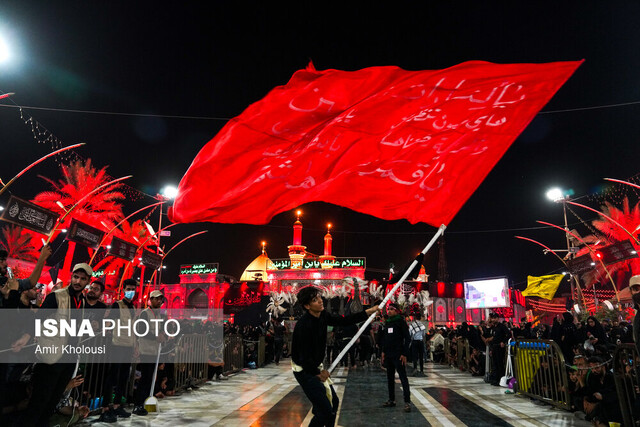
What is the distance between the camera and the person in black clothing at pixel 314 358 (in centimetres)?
452

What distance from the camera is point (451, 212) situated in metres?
6.36

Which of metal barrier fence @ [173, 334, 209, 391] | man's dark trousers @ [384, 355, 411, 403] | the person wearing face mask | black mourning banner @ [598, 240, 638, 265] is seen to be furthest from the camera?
black mourning banner @ [598, 240, 638, 265]

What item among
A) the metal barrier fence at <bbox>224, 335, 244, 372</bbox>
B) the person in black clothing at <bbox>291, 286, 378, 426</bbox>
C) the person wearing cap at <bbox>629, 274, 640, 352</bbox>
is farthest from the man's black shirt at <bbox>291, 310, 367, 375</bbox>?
the metal barrier fence at <bbox>224, 335, 244, 372</bbox>

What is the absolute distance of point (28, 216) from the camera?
1522cm

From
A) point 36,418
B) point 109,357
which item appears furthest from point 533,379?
point 36,418

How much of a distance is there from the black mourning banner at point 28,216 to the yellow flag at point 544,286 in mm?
28848

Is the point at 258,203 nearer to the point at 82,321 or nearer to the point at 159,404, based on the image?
the point at 82,321

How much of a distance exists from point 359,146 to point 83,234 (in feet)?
55.6

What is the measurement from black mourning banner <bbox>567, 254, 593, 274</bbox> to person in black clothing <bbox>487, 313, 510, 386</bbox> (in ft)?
49.2

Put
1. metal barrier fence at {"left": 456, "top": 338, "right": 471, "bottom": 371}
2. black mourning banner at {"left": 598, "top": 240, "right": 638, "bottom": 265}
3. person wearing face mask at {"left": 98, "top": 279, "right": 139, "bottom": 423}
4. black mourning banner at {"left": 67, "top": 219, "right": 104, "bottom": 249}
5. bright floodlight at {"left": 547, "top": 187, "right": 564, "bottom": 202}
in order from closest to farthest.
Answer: person wearing face mask at {"left": 98, "top": 279, "right": 139, "bottom": 423}, metal barrier fence at {"left": 456, "top": 338, "right": 471, "bottom": 371}, black mourning banner at {"left": 67, "top": 219, "right": 104, "bottom": 249}, black mourning banner at {"left": 598, "top": 240, "right": 638, "bottom": 265}, bright floodlight at {"left": 547, "top": 187, "right": 564, "bottom": 202}

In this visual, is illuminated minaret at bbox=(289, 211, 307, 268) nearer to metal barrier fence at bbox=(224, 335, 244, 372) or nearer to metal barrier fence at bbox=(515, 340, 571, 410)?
metal barrier fence at bbox=(224, 335, 244, 372)

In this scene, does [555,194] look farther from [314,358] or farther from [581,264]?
[314,358]

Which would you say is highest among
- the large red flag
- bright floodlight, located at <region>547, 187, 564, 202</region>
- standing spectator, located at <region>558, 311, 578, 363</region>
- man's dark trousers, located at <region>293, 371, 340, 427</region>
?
bright floodlight, located at <region>547, 187, 564, 202</region>

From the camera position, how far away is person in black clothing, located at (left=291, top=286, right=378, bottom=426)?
14.8ft
